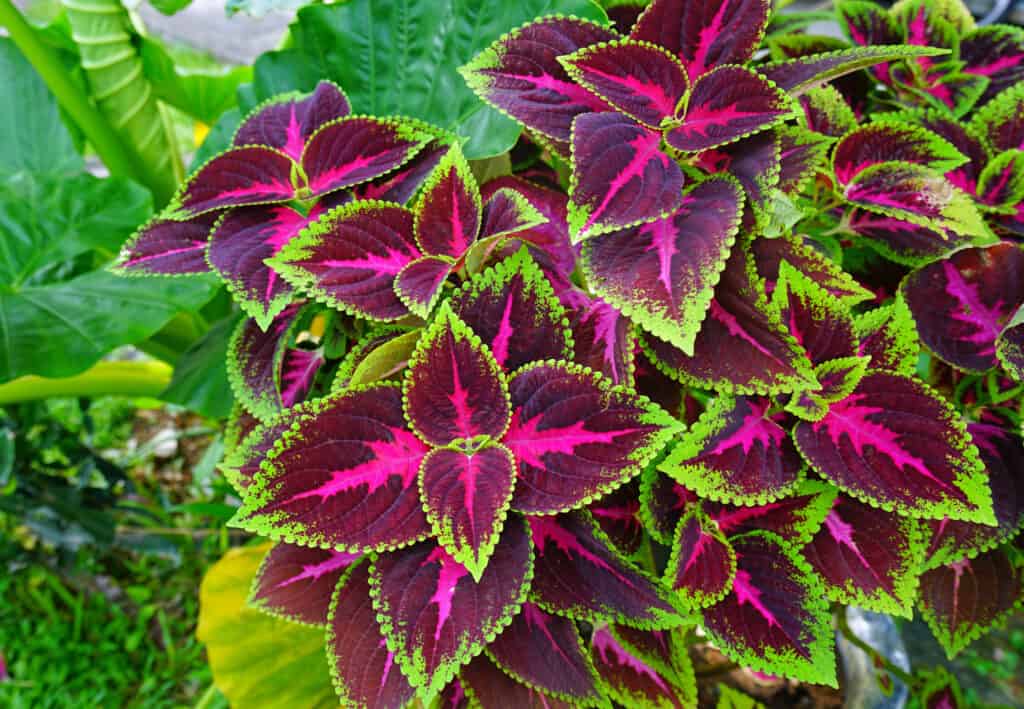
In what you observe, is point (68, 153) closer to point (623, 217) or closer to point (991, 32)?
point (623, 217)

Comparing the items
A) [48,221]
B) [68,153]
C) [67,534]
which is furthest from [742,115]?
[67,534]

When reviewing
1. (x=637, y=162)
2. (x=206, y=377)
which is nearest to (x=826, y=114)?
(x=637, y=162)

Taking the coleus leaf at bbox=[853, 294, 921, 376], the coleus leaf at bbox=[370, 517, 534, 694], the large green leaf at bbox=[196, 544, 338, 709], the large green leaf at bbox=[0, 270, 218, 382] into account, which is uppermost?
the coleus leaf at bbox=[853, 294, 921, 376]

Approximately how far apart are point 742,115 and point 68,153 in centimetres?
→ 111

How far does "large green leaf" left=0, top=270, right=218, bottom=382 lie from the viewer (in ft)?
3.05

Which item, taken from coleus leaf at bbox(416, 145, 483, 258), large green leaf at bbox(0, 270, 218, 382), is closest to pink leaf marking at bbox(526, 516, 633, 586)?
→ coleus leaf at bbox(416, 145, 483, 258)

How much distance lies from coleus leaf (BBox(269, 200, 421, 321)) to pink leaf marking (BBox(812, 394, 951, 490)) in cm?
33

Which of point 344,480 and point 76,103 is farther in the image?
point 76,103

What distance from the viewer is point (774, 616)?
0.59 meters

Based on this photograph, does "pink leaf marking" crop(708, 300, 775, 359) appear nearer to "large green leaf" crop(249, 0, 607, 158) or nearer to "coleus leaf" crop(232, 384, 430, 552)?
"coleus leaf" crop(232, 384, 430, 552)

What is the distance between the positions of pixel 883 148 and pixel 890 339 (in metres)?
0.19

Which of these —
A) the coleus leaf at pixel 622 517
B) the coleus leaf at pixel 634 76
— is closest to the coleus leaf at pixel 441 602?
the coleus leaf at pixel 622 517

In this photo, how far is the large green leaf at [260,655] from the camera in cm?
85

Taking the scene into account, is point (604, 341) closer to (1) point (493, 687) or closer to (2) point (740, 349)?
(2) point (740, 349)
